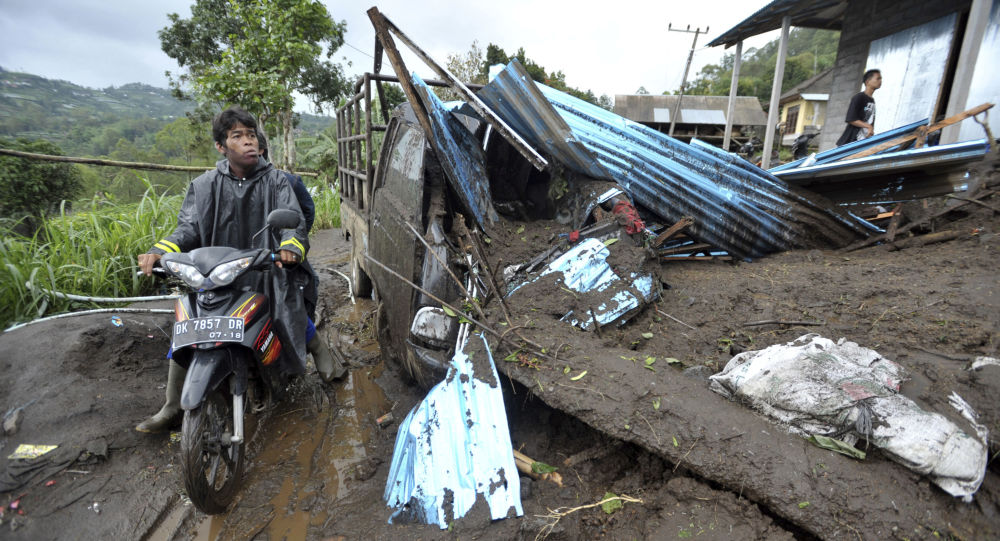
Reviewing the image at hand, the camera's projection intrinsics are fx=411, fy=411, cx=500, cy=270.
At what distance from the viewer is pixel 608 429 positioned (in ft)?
5.75

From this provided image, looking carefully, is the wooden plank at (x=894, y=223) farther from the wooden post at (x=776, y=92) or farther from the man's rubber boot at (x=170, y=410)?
the man's rubber boot at (x=170, y=410)

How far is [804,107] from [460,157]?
29.8 metres

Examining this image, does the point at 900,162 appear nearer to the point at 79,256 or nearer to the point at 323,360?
the point at 323,360

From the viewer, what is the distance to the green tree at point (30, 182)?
5656mm

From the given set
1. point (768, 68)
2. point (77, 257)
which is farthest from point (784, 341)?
point (768, 68)

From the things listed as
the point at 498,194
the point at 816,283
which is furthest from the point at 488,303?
the point at 816,283

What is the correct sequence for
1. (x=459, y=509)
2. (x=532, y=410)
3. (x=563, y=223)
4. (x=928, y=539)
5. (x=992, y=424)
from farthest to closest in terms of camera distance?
1. (x=563, y=223)
2. (x=532, y=410)
3. (x=459, y=509)
4. (x=992, y=424)
5. (x=928, y=539)

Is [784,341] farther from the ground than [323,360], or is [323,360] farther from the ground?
[784,341]

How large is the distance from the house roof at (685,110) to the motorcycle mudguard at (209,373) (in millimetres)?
23990

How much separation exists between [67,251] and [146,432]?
2350mm

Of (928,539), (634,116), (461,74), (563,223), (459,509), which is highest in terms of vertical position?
(461,74)

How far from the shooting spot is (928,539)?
1308 millimetres

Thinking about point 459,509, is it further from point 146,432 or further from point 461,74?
point 461,74

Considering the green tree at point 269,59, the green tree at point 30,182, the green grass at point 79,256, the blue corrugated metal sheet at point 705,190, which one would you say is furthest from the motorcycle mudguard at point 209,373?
the green tree at point 269,59
